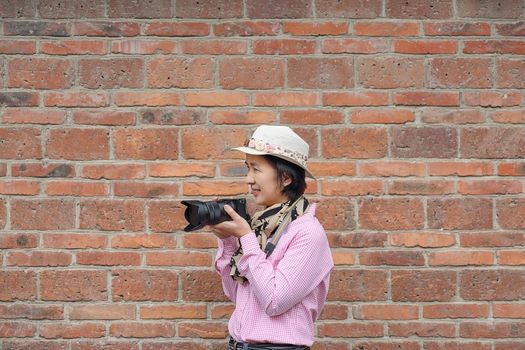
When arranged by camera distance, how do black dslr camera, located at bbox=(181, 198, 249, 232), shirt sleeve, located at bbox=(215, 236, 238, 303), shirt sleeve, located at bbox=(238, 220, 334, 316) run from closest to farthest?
shirt sleeve, located at bbox=(238, 220, 334, 316) → black dslr camera, located at bbox=(181, 198, 249, 232) → shirt sleeve, located at bbox=(215, 236, 238, 303)

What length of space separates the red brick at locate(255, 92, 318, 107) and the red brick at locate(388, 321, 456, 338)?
1.17 metres

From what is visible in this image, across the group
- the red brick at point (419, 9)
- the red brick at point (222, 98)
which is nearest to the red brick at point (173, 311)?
the red brick at point (222, 98)

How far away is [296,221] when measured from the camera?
2.75 meters

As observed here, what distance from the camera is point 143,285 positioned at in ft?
11.5

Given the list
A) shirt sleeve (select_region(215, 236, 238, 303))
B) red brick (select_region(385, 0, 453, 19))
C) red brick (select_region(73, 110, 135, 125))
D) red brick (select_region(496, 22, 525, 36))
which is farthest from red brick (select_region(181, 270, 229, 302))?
red brick (select_region(496, 22, 525, 36))

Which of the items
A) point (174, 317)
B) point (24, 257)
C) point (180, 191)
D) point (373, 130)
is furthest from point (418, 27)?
point (24, 257)

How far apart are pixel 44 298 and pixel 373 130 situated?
1.82 meters

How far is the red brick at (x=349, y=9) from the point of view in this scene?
11.6 feet

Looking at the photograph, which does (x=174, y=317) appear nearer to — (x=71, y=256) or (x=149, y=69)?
(x=71, y=256)

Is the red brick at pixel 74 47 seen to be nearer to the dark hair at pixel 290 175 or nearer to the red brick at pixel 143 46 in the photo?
the red brick at pixel 143 46

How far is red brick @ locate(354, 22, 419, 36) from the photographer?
3.54 meters

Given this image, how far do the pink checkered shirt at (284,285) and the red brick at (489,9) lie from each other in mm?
1457

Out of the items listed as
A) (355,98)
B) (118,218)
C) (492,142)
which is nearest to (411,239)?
(492,142)

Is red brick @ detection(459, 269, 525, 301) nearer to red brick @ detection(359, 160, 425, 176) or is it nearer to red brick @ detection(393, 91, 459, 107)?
red brick @ detection(359, 160, 425, 176)
